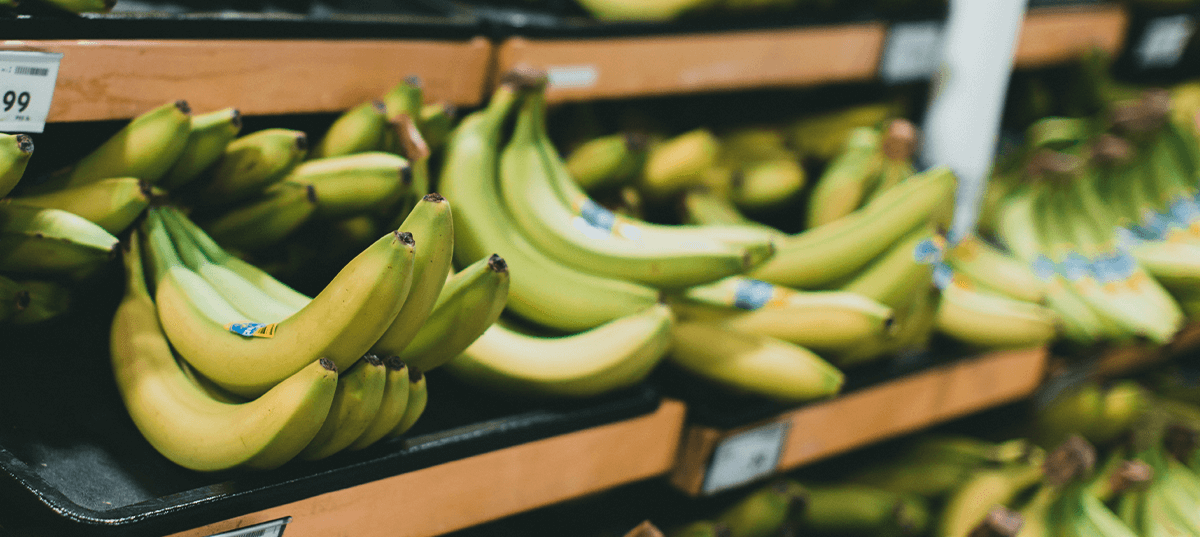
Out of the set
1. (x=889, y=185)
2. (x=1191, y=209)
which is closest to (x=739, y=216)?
(x=889, y=185)

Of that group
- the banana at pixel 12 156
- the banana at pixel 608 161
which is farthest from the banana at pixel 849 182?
the banana at pixel 12 156

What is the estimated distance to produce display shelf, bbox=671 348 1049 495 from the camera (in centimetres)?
100

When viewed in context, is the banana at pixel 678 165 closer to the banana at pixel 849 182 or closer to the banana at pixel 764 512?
the banana at pixel 849 182

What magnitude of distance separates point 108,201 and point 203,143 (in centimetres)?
11

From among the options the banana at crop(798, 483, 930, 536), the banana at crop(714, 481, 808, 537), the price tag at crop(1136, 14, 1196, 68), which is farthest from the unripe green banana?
the price tag at crop(1136, 14, 1196, 68)

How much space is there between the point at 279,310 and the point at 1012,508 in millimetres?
1225

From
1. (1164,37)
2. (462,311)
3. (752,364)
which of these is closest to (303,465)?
(462,311)

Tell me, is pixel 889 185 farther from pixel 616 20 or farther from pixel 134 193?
pixel 134 193

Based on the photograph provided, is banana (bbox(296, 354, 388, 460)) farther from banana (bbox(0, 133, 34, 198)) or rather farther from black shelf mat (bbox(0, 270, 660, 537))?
banana (bbox(0, 133, 34, 198))

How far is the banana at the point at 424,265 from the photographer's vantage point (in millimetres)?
636

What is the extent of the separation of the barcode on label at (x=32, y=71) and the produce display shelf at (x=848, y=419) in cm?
76

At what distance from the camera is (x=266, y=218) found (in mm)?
833

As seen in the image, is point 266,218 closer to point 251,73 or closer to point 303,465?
point 251,73

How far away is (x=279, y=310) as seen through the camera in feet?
2.35
